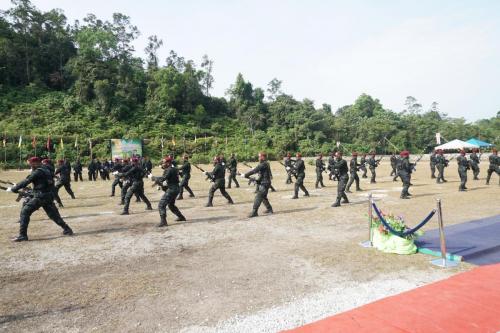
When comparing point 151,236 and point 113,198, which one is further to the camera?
point 113,198

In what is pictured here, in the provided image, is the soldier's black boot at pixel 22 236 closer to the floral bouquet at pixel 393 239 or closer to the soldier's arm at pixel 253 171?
the soldier's arm at pixel 253 171

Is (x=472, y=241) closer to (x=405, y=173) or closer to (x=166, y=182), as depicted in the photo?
(x=405, y=173)

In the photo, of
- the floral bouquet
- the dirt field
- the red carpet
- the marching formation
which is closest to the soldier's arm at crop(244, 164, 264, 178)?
the marching formation

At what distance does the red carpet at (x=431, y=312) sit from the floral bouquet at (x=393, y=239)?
1562mm

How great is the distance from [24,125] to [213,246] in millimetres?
52134

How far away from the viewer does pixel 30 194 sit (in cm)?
890

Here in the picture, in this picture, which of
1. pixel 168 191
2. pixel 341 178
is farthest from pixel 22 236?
pixel 341 178

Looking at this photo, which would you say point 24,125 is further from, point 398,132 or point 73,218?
point 398,132

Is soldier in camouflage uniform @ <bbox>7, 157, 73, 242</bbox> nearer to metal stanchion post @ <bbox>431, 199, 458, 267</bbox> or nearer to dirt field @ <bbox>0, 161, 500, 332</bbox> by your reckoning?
dirt field @ <bbox>0, 161, 500, 332</bbox>

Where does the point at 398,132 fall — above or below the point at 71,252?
above

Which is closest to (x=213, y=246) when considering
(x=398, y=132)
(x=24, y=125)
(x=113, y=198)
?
(x=113, y=198)

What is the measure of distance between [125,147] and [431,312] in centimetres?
4755

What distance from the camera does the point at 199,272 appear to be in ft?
19.5

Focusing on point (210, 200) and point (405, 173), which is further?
point (405, 173)
